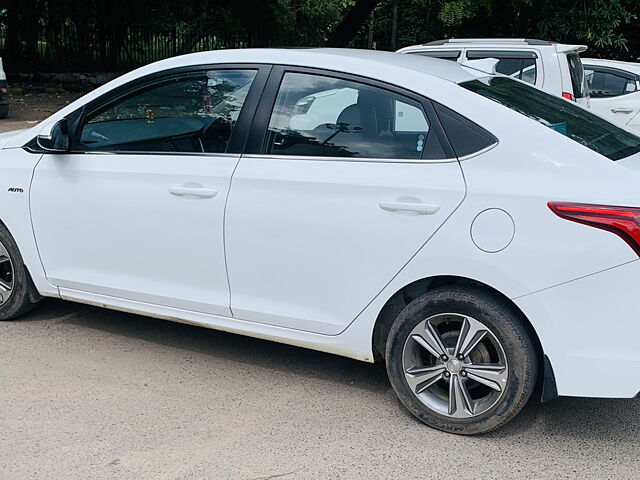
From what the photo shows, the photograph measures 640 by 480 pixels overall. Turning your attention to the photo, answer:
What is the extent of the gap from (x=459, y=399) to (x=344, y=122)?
1.42 meters

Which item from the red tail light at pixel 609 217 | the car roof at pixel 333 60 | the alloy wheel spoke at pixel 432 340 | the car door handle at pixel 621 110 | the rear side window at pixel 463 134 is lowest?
the alloy wheel spoke at pixel 432 340

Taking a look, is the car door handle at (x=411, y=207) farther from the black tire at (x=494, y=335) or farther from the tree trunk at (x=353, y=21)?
the tree trunk at (x=353, y=21)

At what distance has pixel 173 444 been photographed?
358cm

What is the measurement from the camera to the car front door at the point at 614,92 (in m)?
10.3

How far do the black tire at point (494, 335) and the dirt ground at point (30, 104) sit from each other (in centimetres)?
1095

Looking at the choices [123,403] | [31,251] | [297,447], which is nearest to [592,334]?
[297,447]

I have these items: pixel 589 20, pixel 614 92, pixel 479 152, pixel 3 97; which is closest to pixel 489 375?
pixel 479 152

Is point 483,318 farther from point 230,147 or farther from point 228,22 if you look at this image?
point 228,22

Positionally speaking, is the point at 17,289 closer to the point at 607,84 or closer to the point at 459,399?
the point at 459,399

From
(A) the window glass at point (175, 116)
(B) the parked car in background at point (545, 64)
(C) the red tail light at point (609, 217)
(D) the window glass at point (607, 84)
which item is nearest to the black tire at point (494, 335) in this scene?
(C) the red tail light at point (609, 217)

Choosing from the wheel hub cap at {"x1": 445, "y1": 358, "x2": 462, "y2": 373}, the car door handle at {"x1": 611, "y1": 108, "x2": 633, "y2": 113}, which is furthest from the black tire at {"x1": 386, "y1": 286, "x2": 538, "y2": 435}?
the car door handle at {"x1": 611, "y1": 108, "x2": 633, "y2": 113}

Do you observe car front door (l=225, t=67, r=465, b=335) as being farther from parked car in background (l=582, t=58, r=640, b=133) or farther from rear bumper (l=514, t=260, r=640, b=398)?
parked car in background (l=582, t=58, r=640, b=133)

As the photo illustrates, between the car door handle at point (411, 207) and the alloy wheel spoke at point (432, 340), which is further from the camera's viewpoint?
the alloy wheel spoke at point (432, 340)

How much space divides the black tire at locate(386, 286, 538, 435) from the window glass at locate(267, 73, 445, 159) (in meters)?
0.66
